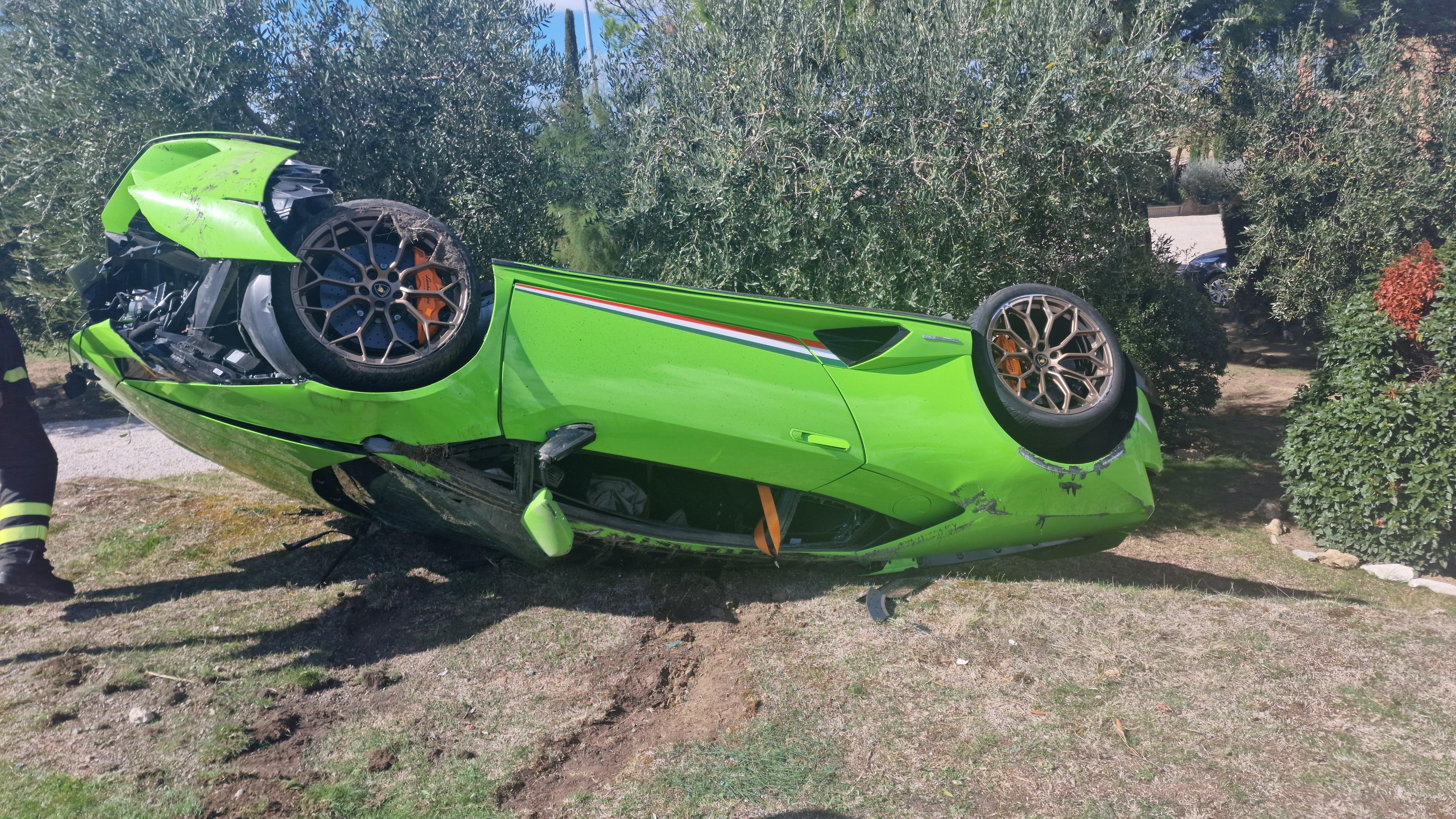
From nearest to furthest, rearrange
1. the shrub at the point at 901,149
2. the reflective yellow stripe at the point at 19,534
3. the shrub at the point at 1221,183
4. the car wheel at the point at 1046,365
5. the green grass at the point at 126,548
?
the reflective yellow stripe at the point at 19,534
the car wheel at the point at 1046,365
the green grass at the point at 126,548
the shrub at the point at 901,149
the shrub at the point at 1221,183

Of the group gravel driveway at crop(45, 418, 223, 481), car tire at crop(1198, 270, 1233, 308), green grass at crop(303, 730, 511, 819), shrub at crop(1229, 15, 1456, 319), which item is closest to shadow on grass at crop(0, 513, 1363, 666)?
green grass at crop(303, 730, 511, 819)

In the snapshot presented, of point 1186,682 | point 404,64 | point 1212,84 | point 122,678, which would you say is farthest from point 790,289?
point 1212,84

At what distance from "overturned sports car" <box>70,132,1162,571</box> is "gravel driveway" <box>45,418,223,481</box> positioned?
3493 millimetres

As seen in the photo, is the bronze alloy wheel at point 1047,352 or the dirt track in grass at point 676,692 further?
the bronze alloy wheel at point 1047,352

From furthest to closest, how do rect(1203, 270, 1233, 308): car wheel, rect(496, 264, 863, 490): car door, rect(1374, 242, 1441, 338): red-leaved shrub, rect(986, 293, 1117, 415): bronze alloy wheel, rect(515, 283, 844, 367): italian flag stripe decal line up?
rect(1203, 270, 1233, 308): car wheel < rect(1374, 242, 1441, 338): red-leaved shrub < rect(986, 293, 1117, 415): bronze alloy wheel < rect(515, 283, 844, 367): italian flag stripe decal < rect(496, 264, 863, 490): car door

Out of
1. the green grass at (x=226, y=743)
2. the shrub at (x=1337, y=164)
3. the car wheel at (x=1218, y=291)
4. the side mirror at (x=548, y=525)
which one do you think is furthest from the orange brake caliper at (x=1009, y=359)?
the car wheel at (x=1218, y=291)

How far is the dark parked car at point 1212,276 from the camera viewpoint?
37.6 feet

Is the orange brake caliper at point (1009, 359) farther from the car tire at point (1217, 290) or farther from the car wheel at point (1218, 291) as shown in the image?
the car wheel at point (1218, 291)

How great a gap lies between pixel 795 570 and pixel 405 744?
2.67m

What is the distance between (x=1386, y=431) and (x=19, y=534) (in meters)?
9.46

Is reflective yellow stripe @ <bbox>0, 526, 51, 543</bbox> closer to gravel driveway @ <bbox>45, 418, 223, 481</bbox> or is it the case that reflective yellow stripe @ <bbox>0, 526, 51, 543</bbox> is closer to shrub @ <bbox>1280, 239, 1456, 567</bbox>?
gravel driveway @ <bbox>45, 418, 223, 481</bbox>

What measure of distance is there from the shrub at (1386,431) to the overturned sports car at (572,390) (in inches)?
120

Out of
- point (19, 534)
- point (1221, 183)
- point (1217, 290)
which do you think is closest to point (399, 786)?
point (19, 534)

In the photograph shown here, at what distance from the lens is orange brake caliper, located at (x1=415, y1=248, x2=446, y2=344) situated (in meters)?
4.18
